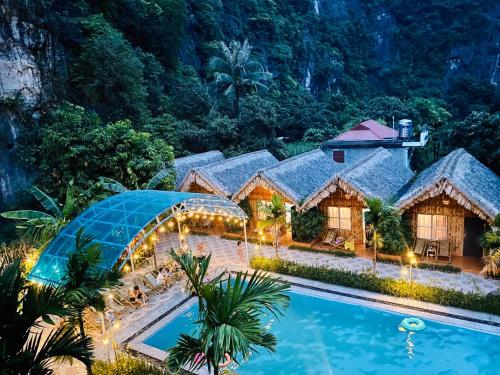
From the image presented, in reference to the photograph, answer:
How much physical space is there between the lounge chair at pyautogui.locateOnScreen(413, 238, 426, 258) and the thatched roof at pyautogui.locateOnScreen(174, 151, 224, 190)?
12.1 metres

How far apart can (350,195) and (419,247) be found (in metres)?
3.51

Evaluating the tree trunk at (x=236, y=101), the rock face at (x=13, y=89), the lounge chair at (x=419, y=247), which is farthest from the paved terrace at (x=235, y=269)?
the tree trunk at (x=236, y=101)

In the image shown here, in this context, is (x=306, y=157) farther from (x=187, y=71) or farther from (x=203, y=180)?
(x=187, y=71)

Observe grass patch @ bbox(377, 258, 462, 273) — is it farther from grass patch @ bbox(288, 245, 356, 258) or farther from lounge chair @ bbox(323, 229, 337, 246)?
lounge chair @ bbox(323, 229, 337, 246)

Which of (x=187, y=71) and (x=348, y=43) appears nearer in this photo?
(x=187, y=71)

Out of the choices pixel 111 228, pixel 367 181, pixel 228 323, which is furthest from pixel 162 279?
pixel 367 181

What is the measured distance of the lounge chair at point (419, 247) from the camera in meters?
14.7

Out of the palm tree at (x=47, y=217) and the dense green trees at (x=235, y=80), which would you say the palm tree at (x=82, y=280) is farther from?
the dense green trees at (x=235, y=80)

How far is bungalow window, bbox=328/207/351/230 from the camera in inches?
664

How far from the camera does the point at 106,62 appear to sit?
2361cm

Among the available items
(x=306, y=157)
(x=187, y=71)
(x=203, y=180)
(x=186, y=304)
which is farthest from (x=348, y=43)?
(x=186, y=304)

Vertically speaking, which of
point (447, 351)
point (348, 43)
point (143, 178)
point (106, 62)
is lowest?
point (447, 351)

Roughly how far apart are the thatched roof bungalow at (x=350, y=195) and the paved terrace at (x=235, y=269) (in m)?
1.77

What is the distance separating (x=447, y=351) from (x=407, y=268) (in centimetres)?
461
